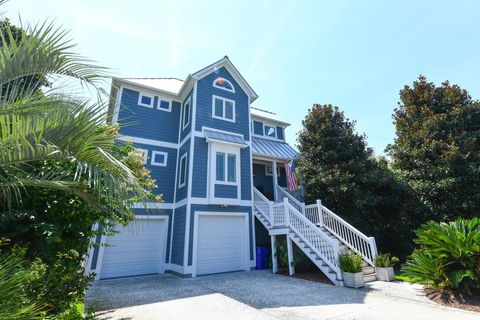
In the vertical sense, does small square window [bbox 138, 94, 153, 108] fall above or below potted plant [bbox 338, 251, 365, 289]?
above

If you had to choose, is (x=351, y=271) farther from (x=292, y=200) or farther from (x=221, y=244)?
(x=292, y=200)

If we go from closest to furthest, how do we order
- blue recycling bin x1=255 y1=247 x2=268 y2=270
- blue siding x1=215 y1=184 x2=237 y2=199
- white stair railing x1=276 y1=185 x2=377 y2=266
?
white stair railing x1=276 y1=185 x2=377 y2=266
blue siding x1=215 y1=184 x2=237 y2=199
blue recycling bin x1=255 y1=247 x2=268 y2=270

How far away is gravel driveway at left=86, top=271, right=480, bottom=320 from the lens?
5.20m

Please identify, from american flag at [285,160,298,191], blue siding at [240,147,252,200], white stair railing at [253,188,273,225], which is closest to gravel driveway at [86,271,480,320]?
white stair railing at [253,188,273,225]

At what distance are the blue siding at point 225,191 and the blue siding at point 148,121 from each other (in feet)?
12.2

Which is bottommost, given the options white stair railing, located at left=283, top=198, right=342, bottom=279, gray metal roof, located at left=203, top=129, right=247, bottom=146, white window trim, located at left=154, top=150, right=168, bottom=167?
white stair railing, located at left=283, top=198, right=342, bottom=279

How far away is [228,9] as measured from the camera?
6.99m

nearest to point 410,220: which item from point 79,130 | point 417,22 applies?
point 417,22

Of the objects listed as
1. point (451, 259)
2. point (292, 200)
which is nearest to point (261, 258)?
point (292, 200)

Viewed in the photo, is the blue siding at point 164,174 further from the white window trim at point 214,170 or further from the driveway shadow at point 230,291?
the driveway shadow at point 230,291

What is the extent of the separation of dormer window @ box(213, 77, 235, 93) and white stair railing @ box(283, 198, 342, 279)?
6.97m

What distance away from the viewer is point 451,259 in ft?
20.3

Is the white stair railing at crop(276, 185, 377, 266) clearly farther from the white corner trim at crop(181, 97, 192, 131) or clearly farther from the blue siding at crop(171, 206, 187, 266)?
Result: the white corner trim at crop(181, 97, 192, 131)

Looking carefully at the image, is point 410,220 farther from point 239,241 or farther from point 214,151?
point 214,151
